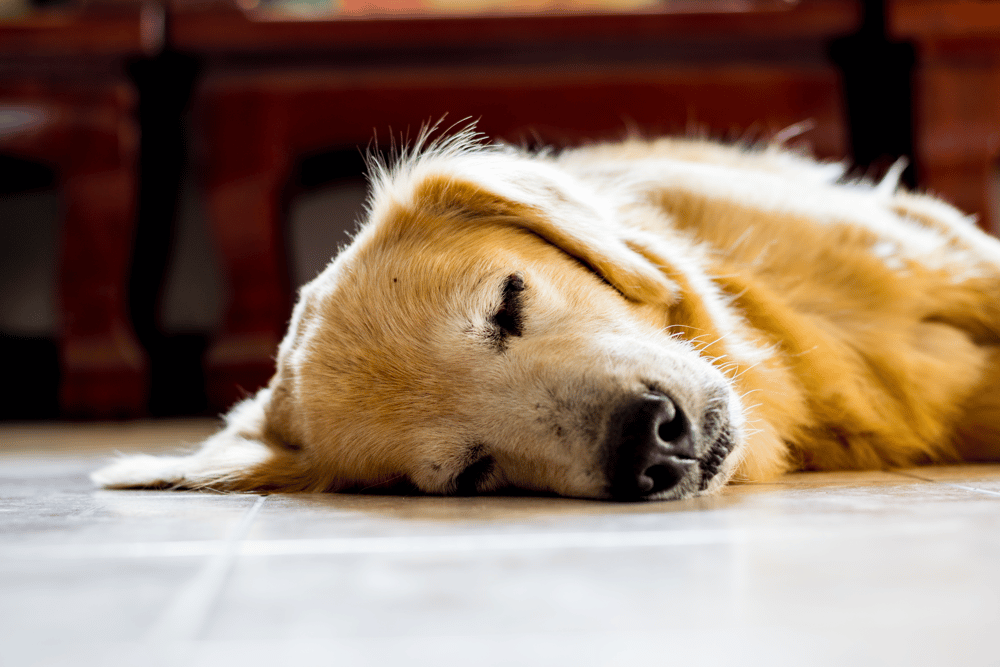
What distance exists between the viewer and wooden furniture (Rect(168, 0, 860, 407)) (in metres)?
3.29

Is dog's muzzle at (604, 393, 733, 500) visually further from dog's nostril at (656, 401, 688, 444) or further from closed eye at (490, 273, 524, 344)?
closed eye at (490, 273, 524, 344)

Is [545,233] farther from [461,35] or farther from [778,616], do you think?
[461,35]

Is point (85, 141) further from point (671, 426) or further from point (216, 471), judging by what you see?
point (671, 426)

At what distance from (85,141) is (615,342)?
2.67 metres

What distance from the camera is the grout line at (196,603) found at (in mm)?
721

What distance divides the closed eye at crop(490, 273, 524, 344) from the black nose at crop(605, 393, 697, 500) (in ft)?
0.96

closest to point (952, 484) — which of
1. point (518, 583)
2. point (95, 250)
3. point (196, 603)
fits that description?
point (518, 583)

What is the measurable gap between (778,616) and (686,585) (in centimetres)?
11

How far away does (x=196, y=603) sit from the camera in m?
0.81

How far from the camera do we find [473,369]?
1.48m

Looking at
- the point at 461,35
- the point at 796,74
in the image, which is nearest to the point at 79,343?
the point at 461,35

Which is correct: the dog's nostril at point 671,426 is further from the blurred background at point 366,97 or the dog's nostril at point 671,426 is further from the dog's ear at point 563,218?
the blurred background at point 366,97

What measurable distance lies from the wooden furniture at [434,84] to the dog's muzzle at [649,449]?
7.31 feet

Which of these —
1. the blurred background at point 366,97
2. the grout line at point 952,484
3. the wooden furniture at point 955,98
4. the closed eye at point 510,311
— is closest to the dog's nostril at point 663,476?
the closed eye at point 510,311
